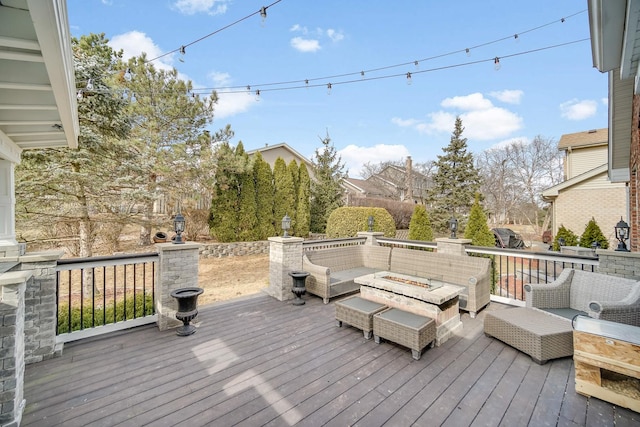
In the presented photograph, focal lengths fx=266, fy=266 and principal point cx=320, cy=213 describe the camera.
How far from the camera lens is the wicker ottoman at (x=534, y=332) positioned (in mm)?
2658

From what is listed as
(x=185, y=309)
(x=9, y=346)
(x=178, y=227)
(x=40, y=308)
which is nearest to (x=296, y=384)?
(x=185, y=309)

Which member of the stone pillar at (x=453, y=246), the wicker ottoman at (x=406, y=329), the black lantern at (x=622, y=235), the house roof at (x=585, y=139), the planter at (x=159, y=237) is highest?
the house roof at (x=585, y=139)

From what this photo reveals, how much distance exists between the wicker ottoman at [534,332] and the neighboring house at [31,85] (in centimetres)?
443

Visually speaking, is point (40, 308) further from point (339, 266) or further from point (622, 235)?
point (622, 235)

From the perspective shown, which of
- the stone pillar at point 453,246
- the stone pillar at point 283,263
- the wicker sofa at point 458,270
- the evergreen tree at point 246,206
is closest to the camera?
the wicker sofa at point 458,270

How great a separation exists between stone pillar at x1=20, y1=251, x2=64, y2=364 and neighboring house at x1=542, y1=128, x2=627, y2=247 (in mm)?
13635

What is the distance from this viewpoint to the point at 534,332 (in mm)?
2693

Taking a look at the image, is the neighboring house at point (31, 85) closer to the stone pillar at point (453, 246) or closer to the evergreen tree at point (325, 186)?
the stone pillar at point (453, 246)

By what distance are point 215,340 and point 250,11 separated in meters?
4.91

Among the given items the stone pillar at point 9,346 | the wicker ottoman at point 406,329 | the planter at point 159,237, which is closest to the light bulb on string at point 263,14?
the stone pillar at point 9,346

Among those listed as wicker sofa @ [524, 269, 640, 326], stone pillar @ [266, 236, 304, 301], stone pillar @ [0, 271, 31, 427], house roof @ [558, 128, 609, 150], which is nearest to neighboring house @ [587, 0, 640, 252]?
wicker sofa @ [524, 269, 640, 326]

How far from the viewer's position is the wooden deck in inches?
77.5

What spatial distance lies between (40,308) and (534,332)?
506 centimetres

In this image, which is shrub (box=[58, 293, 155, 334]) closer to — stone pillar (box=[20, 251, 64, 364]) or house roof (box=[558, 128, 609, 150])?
stone pillar (box=[20, 251, 64, 364])
